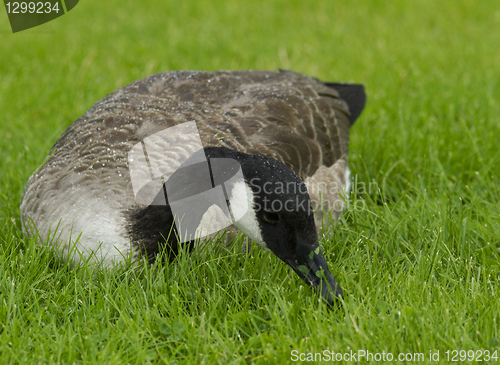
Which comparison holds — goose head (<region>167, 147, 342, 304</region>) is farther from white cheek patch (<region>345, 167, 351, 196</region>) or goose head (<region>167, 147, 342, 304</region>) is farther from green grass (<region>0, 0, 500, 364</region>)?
white cheek patch (<region>345, 167, 351, 196</region>)

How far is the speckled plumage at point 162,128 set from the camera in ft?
10.5

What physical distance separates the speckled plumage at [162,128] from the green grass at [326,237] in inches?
10.4

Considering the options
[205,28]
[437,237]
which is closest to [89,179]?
[437,237]

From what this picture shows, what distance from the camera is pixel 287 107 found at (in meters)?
4.21

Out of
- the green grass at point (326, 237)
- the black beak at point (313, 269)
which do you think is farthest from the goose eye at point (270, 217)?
the green grass at point (326, 237)

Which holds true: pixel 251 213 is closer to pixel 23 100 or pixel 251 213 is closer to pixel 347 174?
pixel 347 174

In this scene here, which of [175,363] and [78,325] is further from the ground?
[78,325]

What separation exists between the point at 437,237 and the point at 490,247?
1.55 feet

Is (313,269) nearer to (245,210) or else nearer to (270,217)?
(270,217)

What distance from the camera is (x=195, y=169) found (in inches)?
123

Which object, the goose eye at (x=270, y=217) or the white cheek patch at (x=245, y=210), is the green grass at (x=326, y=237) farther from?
the goose eye at (x=270, y=217)

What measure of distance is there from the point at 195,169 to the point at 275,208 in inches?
22.6

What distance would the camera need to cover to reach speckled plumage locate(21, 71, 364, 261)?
10.5 feet

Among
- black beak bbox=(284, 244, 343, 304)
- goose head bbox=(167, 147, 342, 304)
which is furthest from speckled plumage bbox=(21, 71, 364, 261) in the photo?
black beak bbox=(284, 244, 343, 304)
